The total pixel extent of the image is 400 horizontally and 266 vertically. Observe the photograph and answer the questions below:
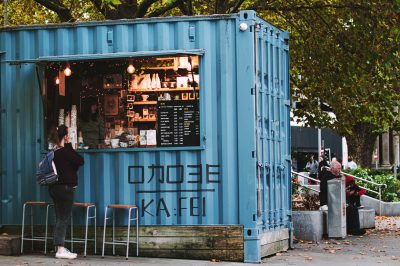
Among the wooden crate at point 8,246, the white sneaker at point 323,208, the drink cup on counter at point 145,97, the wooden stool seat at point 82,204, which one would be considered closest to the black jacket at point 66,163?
the wooden stool seat at point 82,204

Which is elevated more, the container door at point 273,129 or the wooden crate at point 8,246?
the container door at point 273,129

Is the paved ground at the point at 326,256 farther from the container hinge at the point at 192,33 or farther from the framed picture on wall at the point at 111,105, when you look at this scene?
the container hinge at the point at 192,33

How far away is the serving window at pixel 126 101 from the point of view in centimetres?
1320

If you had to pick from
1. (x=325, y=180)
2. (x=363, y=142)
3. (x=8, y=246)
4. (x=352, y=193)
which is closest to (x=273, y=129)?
(x=8, y=246)

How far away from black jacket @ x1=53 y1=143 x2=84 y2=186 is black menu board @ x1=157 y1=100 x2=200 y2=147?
1337mm

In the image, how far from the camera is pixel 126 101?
44.4 feet

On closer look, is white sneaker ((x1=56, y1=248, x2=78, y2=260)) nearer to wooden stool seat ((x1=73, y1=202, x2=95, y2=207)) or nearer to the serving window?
wooden stool seat ((x1=73, y1=202, x2=95, y2=207))

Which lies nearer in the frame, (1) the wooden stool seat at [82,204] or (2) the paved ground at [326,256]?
(2) the paved ground at [326,256]

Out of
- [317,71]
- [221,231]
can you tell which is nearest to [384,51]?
[317,71]

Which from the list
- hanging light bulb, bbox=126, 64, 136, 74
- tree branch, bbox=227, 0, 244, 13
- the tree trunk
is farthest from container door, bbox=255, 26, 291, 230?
the tree trunk

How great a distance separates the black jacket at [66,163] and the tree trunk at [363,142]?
33.2 metres

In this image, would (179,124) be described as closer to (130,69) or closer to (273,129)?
(130,69)

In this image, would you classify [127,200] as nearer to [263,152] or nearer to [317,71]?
[263,152]

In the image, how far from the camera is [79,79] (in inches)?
538
